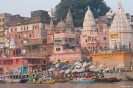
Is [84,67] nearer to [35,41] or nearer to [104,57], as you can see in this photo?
[104,57]

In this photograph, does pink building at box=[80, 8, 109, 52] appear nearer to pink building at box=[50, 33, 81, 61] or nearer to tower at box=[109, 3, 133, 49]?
pink building at box=[50, 33, 81, 61]

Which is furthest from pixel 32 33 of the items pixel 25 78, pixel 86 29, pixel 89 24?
pixel 25 78

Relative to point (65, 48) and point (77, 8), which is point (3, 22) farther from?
point (65, 48)

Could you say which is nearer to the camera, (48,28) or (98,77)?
(98,77)

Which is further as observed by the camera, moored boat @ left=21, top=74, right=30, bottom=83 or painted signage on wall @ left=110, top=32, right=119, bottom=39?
painted signage on wall @ left=110, top=32, right=119, bottom=39

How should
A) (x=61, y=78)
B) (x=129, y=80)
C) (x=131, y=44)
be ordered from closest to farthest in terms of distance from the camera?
1. (x=129, y=80)
2. (x=61, y=78)
3. (x=131, y=44)

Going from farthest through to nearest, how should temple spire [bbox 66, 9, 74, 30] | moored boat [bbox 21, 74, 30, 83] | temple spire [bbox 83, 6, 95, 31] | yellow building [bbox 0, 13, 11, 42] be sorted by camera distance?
yellow building [bbox 0, 13, 11, 42], temple spire [bbox 66, 9, 74, 30], temple spire [bbox 83, 6, 95, 31], moored boat [bbox 21, 74, 30, 83]

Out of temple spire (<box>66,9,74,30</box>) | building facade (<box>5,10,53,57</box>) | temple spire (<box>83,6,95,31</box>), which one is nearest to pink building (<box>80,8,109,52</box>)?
temple spire (<box>83,6,95,31</box>)

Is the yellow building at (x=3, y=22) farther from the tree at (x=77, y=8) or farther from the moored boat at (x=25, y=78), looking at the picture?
the moored boat at (x=25, y=78)

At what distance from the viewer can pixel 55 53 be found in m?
57.8

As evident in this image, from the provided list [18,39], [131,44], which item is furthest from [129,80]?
[18,39]

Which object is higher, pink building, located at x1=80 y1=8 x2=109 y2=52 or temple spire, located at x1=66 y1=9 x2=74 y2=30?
temple spire, located at x1=66 y1=9 x2=74 y2=30

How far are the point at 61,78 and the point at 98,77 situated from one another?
541 cm

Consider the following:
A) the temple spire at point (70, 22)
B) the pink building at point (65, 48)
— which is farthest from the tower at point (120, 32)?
the temple spire at point (70, 22)
